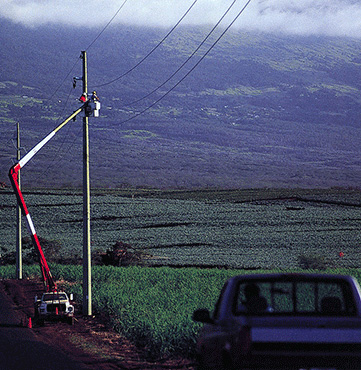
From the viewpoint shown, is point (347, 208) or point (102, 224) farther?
point (347, 208)

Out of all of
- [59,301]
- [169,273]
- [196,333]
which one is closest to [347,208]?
[169,273]

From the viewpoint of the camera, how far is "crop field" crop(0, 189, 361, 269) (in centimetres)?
6269

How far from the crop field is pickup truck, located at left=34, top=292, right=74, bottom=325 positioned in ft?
96.7

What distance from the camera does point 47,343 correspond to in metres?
18.2

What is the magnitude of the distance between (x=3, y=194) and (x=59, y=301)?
3893 inches

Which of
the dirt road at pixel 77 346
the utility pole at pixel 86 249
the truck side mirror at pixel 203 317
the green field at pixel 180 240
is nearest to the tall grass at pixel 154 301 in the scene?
the green field at pixel 180 240

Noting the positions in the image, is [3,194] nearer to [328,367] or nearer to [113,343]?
[113,343]

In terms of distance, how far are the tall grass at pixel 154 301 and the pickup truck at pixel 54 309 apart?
4.19ft

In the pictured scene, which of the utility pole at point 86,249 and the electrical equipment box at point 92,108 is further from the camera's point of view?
the electrical equipment box at point 92,108

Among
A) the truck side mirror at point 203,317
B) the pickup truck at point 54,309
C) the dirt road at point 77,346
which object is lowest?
the dirt road at point 77,346

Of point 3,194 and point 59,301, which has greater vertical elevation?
point 3,194

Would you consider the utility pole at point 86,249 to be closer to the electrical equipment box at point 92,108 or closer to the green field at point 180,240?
the electrical equipment box at point 92,108

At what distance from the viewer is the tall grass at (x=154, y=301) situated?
15670 mm

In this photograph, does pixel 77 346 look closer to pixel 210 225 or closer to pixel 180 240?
pixel 180 240
